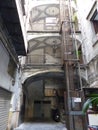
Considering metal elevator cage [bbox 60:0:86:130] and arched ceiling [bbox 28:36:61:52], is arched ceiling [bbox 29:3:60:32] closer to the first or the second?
arched ceiling [bbox 28:36:61:52]

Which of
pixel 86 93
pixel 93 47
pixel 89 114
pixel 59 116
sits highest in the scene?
pixel 93 47

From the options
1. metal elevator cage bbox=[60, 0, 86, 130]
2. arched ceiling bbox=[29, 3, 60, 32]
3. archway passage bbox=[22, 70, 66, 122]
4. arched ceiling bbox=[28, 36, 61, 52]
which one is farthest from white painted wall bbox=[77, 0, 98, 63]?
archway passage bbox=[22, 70, 66, 122]

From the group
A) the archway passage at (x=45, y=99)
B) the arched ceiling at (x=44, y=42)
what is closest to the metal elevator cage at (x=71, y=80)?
the arched ceiling at (x=44, y=42)

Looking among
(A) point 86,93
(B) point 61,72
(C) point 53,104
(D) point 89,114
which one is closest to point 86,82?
(B) point 61,72

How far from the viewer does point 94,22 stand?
7.89m

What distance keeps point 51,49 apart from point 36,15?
9.96ft

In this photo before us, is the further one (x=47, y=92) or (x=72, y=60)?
(x=47, y=92)

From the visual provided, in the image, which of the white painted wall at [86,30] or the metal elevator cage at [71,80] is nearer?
the metal elevator cage at [71,80]

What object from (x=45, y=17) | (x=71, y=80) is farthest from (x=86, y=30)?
(x=45, y=17)

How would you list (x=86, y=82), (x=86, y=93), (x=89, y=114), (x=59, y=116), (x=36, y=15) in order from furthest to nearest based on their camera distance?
1. (x=36, y=15)
2. (x=59, y=116)
3. (x=86, y=82)
4. (x=86, y=93)
5. (x=89, y=114)

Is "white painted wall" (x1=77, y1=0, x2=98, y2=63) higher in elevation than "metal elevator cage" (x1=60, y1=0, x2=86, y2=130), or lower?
higher

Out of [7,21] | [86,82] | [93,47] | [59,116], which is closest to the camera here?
[7,21]

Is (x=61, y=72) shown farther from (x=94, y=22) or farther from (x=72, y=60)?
(x=94, y=22)

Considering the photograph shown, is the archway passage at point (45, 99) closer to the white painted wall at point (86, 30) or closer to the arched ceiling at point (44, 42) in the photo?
the arched ceiling at point (44, 42)
